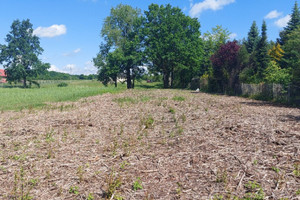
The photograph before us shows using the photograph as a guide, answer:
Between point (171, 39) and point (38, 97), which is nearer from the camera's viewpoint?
point (38, 97)

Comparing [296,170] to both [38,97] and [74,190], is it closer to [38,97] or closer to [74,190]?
[74,190]

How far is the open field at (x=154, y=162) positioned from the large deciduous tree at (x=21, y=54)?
49.6m

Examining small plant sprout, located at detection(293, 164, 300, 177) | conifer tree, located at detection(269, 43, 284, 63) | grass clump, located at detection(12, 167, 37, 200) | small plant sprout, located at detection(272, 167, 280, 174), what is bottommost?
grass clump, located at detection(12, 167, 37, 200)

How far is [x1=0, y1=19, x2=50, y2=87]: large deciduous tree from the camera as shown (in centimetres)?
5028

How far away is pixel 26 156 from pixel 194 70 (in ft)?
110

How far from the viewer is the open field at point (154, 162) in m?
Answer: 3.62

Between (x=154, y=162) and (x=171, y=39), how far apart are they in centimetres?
3150

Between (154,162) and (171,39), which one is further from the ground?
(171,39)

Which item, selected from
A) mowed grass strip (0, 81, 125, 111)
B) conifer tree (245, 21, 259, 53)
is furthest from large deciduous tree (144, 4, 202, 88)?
conifer tree (245, 21, 259, 53)

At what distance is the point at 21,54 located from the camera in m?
51.8

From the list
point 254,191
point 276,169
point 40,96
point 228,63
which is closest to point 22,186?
point 254,191

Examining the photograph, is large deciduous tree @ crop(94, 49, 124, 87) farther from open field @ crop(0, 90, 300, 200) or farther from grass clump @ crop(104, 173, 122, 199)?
grass clump @ crop(104, 173, 122, 199)

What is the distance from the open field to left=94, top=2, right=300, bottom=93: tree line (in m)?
19.0

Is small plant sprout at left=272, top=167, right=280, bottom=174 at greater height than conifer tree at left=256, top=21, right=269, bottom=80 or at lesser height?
lesser
